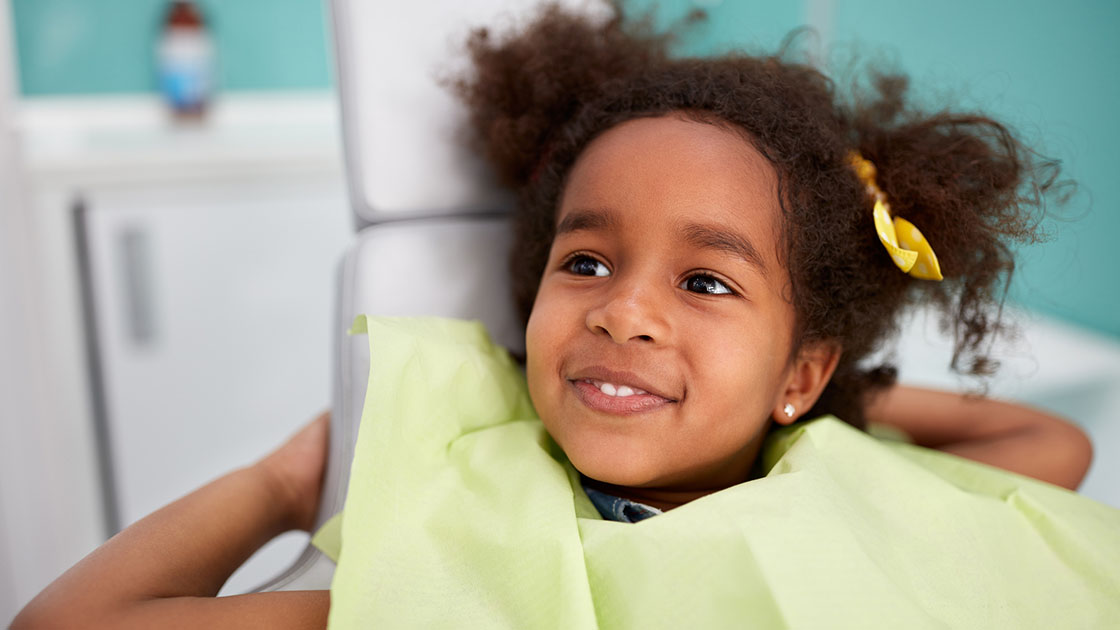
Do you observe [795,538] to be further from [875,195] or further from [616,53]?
[616,53]

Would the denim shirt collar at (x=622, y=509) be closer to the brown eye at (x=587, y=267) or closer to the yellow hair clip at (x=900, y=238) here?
the brown eye at (x=587, y=267)

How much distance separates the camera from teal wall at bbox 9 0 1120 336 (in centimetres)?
107

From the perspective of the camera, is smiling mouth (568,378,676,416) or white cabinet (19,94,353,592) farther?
white cabinet (19,94,353,592)

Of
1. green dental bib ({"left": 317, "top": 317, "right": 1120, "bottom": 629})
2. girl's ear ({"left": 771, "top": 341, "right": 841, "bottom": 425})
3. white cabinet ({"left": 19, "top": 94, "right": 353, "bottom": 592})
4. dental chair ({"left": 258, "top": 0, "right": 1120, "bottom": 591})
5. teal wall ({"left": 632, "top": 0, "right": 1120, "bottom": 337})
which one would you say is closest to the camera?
green dental bib ({"left": 317, "top": 317, "right": 1120, "bottom": 629})

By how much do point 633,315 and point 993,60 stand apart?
869mm

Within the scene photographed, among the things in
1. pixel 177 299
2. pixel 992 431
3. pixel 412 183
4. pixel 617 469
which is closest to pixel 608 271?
pixel 617 469

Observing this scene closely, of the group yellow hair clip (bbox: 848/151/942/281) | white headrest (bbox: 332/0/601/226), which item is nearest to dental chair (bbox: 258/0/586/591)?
white headrest (bbox: 332/0/601/226)

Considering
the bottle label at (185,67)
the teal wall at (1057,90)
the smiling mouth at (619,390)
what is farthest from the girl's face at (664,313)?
the bottle label at (185,67)

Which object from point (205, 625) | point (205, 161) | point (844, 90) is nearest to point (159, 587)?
point (205, 625)

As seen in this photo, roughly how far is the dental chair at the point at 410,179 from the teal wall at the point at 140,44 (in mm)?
1143

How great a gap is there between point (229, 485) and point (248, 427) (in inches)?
37.9

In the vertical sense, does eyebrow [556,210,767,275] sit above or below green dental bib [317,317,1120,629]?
above

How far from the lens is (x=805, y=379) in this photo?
76 centimetres

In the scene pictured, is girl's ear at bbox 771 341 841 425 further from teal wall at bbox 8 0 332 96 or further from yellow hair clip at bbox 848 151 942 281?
teal wall at bbox 8 0 332 96
